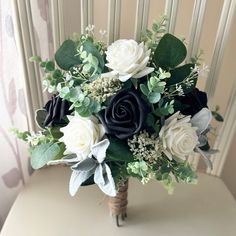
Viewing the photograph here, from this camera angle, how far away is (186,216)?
81 centimetres

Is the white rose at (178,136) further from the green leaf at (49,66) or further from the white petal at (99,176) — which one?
the green leaf at (49,66)

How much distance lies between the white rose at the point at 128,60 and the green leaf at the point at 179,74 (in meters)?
0.07

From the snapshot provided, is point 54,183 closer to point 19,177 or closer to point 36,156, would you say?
point 19,177

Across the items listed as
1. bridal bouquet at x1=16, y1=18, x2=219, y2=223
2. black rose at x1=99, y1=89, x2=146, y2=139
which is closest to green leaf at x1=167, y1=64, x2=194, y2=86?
bridal bouquet at x1=16, y1=18, x2=219, y2=223

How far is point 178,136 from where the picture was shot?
0.55 meters

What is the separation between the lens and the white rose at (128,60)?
0.54 metres

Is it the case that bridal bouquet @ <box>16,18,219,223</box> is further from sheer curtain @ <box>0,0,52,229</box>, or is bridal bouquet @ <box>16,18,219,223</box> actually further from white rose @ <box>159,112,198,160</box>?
sheer curtain @ <box>0,0,52,229</box>

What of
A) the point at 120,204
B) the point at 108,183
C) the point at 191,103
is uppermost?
the point at 191,103

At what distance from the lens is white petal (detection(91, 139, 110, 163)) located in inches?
21.3

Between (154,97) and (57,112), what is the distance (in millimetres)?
186

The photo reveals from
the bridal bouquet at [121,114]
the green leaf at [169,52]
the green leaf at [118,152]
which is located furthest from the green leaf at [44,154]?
the green leaf at [169,52]

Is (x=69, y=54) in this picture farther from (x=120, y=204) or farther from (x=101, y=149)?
(x=120, y=204)

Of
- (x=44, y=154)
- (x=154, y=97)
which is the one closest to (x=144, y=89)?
(x=154, y=97)

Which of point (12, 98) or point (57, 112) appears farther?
point (12, 98)
